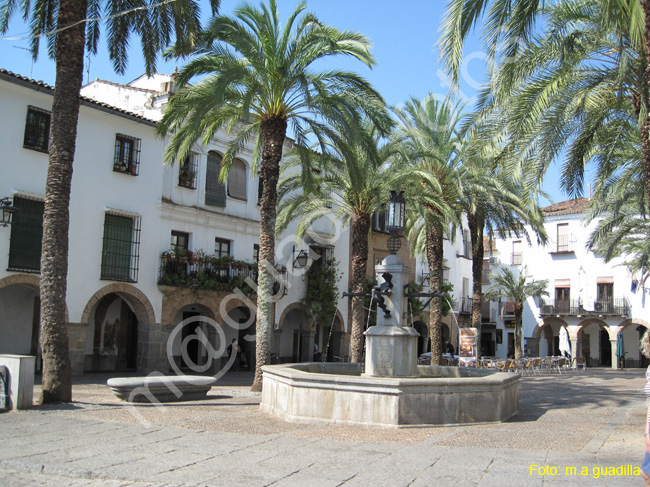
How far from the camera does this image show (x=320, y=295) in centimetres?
3017

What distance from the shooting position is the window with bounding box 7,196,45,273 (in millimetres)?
19344

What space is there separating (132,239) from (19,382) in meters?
12.2

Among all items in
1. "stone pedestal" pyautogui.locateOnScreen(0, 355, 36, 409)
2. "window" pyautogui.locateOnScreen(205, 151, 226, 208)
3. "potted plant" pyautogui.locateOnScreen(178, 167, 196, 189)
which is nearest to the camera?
"stone pedestal" pyautogui.locateOnScreen(0, 355, 36, 409)

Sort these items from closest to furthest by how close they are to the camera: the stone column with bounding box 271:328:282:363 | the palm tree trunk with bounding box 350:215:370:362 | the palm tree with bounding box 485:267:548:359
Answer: the palm tree trunk with bounding box 350:215:370:362 → the stone column with bounding box 271:328:282:363 → the palm tree with bounding box 485:267:548:359

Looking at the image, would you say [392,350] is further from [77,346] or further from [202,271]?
[202,271]

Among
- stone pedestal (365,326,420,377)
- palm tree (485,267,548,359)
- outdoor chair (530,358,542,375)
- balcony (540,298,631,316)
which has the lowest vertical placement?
outdoor chair (530,358,542,375)

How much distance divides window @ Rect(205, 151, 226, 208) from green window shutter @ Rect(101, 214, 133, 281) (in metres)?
3.97

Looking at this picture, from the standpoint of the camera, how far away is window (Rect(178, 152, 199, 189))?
2506 centimetres

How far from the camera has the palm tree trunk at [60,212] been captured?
12.1m

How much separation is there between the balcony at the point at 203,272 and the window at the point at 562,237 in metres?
27.9

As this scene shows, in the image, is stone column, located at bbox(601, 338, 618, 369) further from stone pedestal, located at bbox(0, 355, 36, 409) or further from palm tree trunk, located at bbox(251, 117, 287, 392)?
stone pedestal, located at bbox(0, 355, 36, 409)

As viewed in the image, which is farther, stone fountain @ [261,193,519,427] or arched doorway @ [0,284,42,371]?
arched doorway @ [0,284,42,371]

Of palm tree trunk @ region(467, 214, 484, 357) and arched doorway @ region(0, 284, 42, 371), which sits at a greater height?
palm tree trunk @ region(467, 214, 484, 357)

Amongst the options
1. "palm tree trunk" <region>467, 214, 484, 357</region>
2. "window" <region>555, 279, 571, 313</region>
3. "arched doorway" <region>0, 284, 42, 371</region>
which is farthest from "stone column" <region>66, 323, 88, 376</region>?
"window" <region>555, 279, 571, 313</region>
